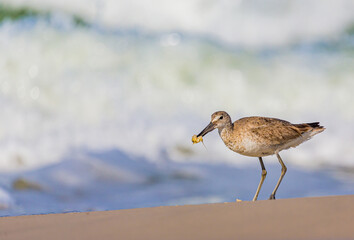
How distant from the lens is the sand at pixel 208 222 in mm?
4207

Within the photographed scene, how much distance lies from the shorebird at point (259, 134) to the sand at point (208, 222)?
4.56 ft

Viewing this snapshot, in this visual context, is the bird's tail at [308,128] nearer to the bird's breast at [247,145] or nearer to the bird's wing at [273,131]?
the bird's wing at [273,131]

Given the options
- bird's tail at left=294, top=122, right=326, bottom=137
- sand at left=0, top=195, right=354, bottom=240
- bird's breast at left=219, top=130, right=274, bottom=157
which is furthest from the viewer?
bird's tail at left=294, top=122, right=326, bottom=137

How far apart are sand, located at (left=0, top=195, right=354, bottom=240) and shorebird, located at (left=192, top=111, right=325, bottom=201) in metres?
1.39

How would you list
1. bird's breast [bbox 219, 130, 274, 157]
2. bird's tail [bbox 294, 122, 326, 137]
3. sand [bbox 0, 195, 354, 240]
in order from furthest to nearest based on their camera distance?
bird's tail [bbox 294, 122, 326, 137] → bird's breast [bbox 219, 130, 274, 157] → sand [bbox 0, 195, 354, 240]

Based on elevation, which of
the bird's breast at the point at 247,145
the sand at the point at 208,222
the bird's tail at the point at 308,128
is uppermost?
the bird's tail at the point at 308,128

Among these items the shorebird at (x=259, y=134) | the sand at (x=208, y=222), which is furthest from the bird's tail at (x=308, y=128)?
the sand at (x=208, y=222)

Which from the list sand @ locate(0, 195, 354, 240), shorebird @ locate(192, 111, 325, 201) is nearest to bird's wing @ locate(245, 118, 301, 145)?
shorebird @ locate(192, 111, 325, 201)

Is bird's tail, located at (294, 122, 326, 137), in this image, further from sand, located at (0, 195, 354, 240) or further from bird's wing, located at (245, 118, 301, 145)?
sand, located at (0, 195, 354, 240)

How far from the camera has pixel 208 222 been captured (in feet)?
14.7

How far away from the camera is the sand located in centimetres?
421

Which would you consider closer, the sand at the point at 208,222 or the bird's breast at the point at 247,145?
the sand at the point at 208,222

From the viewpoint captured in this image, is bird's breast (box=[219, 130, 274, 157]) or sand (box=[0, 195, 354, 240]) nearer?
sand (box=[0, 195, 354, 240])

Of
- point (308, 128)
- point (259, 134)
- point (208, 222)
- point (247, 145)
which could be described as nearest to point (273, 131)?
point (259, 134)
